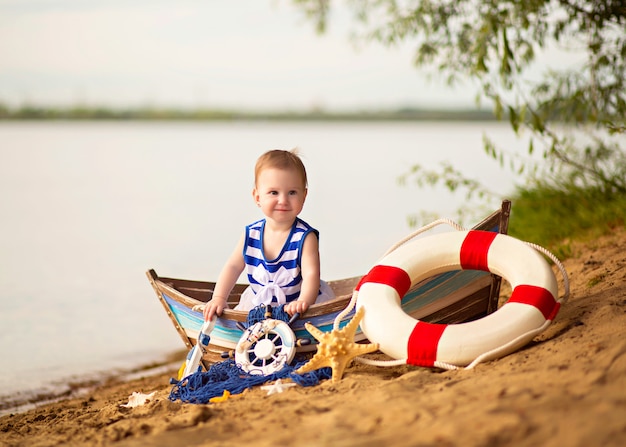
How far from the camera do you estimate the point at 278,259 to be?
12.8 ft

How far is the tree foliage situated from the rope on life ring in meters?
1.89

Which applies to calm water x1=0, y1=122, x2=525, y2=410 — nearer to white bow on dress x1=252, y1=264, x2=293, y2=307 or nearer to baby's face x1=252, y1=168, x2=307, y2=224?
white bow on dress x1=252, y1=264, x2=293, y2=307

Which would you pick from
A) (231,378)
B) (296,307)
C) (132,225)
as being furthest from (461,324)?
(132,225)

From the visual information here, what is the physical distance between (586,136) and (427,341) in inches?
178

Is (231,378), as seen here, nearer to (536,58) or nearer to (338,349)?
(338,349)

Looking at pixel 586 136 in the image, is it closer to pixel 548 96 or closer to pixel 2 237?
pixel 548 96

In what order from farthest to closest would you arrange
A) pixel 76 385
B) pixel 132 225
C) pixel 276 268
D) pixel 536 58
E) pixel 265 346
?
pixel 132 225
pixel 536 58
pixel 76 385
pixel 276 268
pixel 265 346

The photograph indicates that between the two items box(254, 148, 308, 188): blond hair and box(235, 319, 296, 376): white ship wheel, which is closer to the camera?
box(235, 319, 296, 376): white ship wheel

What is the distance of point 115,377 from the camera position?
543cm

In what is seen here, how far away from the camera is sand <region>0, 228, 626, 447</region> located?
231cm

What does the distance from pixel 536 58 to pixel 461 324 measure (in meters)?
3.48

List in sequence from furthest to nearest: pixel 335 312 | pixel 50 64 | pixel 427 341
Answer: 1. pixel 50 64
2. pixel 335 312
3. pixel 427 341

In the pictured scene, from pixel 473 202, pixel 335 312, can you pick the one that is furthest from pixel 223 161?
pixel 335 312

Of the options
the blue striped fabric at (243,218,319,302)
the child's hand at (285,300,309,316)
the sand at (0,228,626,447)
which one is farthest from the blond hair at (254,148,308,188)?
the sand at (0,228,626,447)
